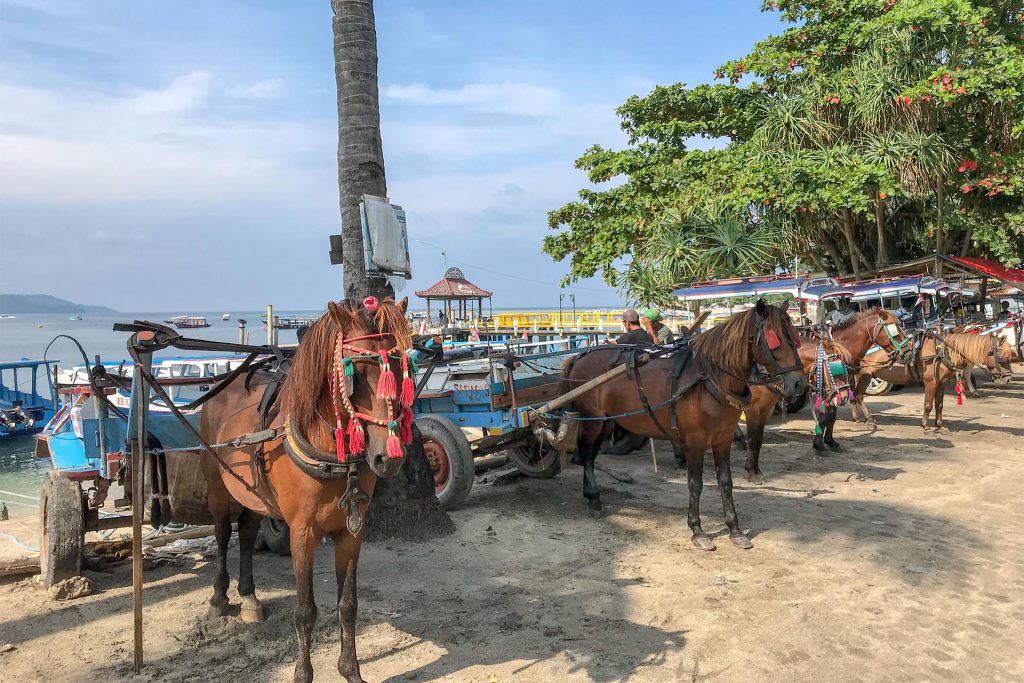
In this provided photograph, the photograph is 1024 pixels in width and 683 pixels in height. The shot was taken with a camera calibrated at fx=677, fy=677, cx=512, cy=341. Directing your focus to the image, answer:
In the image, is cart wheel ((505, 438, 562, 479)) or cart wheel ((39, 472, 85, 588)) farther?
cart wheel ((505, 438, 562, 479))

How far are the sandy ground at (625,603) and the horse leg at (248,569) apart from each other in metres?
0.13

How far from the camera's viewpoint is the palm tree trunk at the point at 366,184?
668 cm

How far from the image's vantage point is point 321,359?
370 centimetres

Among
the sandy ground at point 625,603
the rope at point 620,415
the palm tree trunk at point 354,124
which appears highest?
the palm tree trunk at point 354,124

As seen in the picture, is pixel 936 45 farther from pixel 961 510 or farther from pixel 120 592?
pixel 120 592

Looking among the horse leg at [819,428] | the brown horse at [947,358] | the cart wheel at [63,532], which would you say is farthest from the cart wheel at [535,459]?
the brown horse at [947,358]

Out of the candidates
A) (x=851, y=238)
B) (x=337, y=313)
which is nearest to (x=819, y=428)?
(x=337, y=313)

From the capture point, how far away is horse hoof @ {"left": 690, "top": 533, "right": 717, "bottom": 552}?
6.27m

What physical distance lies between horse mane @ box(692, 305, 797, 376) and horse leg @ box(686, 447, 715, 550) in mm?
873

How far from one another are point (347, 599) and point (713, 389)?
402cm

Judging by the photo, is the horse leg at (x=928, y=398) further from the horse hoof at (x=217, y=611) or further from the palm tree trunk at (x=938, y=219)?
the horse hoof at (x=217, y=611)

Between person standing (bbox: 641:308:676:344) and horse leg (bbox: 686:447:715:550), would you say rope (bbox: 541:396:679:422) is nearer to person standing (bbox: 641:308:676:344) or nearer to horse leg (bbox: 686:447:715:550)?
horse leg (bbox: 686:447:715:550)

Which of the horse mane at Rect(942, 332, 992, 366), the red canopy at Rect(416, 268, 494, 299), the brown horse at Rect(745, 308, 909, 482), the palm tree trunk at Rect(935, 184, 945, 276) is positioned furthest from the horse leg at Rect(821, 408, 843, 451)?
the red canopy at Rect(416, 268, 494, 299)

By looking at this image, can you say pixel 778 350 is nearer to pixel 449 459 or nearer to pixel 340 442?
pixel 449 459
